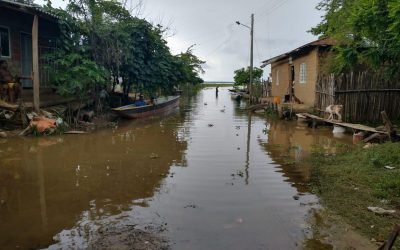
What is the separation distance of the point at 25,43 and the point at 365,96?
13366 mm

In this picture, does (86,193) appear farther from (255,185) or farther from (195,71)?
(195,71)

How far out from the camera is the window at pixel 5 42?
14.8 metres

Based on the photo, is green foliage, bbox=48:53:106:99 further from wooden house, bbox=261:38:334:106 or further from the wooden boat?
wooden house, bbox=261:38:334:106

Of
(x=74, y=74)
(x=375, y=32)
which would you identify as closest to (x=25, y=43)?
(x=74, y=74)

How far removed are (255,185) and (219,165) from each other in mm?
1896

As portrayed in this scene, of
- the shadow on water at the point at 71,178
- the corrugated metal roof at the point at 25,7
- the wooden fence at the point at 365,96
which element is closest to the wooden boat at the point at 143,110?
the shadow on water at the point at 71,178

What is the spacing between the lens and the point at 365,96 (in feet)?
48.6

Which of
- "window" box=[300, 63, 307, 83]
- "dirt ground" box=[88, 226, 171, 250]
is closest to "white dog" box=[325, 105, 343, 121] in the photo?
"window" box=[300, 63, 307, 83]

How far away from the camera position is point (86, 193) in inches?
272

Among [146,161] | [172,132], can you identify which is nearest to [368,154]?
[146,161]

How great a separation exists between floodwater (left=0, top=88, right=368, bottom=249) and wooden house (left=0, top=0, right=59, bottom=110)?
3.66 m

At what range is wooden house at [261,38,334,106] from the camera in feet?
62.6

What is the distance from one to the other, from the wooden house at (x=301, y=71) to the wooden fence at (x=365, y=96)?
10.7ft

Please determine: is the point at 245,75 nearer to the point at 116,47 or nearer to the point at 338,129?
the point at 116,47
